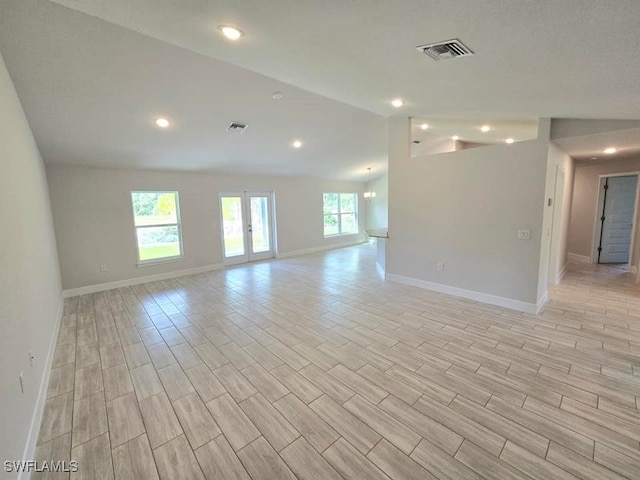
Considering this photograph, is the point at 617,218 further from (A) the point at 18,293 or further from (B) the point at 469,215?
(A) the point at 18,293

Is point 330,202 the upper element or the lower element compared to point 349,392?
upper

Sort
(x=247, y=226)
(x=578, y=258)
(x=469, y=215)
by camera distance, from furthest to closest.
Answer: (x=247, y=226) < (x=578, y=258) < (x=469, y=215)

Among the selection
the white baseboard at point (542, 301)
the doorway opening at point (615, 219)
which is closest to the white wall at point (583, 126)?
the white baseboard at point (542, 301)

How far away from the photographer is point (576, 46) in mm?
1817

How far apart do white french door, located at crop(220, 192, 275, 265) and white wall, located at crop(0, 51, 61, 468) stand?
13.8 ft

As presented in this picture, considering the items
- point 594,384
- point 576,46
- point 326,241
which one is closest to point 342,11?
point 576,46

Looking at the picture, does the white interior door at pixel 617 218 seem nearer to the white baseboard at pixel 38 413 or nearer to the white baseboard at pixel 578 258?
the white baseboard at pixel 578 258

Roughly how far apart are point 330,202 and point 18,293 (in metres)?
8.34

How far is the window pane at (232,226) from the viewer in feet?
23.5

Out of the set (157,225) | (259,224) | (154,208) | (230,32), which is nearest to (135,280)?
(157,225)

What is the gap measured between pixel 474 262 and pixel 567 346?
159 cm

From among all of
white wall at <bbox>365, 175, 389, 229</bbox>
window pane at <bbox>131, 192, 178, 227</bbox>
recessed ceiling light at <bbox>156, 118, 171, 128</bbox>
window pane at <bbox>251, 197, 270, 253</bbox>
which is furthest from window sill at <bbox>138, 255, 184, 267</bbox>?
white wall at <bbox>365, 175, 389, 229</bbox>

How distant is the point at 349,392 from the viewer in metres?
2.28

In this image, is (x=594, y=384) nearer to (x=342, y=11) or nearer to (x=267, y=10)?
(x=342, y=11)
